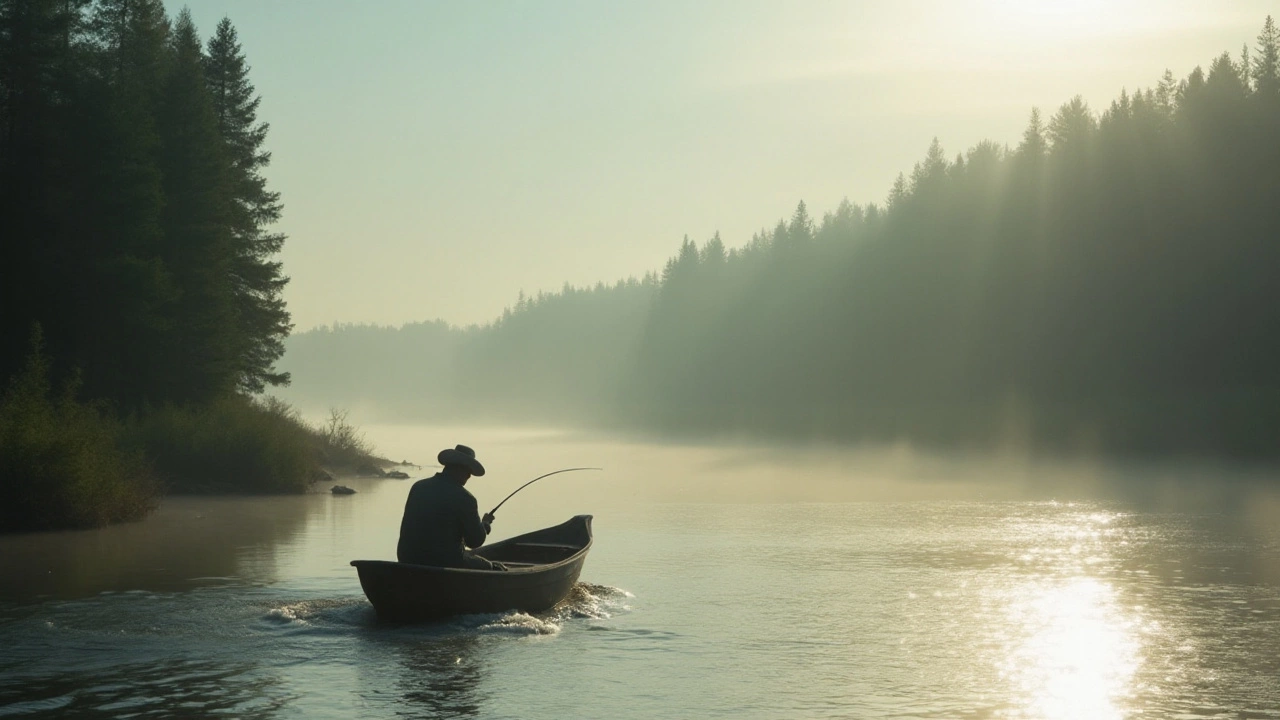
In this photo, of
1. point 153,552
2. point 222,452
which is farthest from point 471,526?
point 222,452

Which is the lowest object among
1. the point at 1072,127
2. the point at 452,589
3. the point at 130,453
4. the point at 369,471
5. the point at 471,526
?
the point at 452,589

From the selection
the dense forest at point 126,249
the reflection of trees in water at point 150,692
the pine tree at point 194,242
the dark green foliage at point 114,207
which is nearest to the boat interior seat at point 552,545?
the reflection of trees in water at point 150,692

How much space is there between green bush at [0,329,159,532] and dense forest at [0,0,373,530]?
11.5 ft

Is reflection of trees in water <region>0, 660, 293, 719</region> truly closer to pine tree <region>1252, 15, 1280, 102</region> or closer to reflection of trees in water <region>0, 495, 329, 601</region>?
reflection of trees in water <region>0, 495, 329, 601</region>

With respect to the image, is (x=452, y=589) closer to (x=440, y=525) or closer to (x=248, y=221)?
(x=440, y=525)

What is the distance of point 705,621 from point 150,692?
7.23 meters

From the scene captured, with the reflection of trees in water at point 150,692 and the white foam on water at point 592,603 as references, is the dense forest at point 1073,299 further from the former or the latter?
the reflection of trees in water at point 150,692

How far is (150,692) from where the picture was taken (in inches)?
470

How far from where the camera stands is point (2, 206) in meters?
35.5

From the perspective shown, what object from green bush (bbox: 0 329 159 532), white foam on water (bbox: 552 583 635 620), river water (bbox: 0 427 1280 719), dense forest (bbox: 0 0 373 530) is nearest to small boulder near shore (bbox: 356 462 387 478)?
dense forest (bbox: 0 0 373 530)

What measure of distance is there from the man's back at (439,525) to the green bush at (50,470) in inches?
457

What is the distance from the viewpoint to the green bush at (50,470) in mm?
24094

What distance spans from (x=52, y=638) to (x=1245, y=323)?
212 feet

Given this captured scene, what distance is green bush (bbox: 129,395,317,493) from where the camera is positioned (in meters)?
35.0
